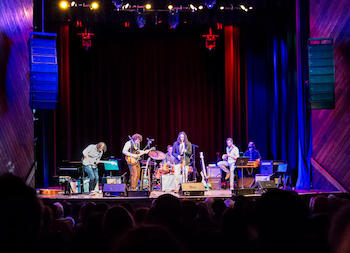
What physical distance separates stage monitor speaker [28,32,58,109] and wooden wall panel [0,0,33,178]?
9.2 inches

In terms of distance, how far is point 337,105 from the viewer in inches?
396

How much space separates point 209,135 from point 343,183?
293 inches

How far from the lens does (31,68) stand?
8.92m

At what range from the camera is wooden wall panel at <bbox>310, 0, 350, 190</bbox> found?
9547mm

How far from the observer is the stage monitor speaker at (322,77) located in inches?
381

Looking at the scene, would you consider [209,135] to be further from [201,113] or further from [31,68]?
[31,68]

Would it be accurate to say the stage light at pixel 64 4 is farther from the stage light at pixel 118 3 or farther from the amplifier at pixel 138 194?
the amplifier at pixel 138 194

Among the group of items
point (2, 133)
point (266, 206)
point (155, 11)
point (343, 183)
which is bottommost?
point (343, 183)

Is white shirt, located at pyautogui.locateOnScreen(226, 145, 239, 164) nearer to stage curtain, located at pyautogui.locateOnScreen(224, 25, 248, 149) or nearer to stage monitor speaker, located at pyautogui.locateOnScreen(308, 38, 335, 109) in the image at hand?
stage curtain, located at pyautogui.locateOnScreen(224, 25, 248, 149)

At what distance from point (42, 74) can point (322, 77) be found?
648cm

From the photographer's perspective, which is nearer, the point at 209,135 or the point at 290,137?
the point at 290,137

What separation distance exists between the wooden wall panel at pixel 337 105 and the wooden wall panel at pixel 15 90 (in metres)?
7.31

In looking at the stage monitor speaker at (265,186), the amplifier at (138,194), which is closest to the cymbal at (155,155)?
the amplifier at (138,194)

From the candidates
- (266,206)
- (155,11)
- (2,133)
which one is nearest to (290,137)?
(155,11)
